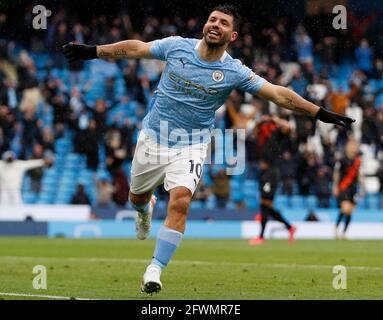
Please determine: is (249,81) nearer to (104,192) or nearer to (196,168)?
(196,168)

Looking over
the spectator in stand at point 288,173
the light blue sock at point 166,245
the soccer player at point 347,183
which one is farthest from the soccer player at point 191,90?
the spectator in stand at point 288,173

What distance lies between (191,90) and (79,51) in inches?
48.6

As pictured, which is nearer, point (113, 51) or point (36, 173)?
point (113, 51)

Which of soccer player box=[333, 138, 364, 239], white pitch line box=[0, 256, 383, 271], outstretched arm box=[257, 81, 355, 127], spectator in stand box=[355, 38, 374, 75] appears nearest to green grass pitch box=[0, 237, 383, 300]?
white pitch line box=[0, 256, 383, 271]

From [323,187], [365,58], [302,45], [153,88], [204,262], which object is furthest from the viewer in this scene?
[365,58]

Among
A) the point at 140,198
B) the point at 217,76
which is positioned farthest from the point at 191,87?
the point at 140,198

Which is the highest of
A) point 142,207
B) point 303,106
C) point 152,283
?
point 303,106

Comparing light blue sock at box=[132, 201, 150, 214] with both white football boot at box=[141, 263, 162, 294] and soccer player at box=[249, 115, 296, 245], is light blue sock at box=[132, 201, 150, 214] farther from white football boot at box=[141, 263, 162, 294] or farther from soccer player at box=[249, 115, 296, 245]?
soccer player at box=[249, 115, 296, 245]

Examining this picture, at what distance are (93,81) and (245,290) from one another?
19.8 m

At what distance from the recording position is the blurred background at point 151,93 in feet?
88.2

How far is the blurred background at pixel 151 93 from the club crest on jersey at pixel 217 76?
1481 cm

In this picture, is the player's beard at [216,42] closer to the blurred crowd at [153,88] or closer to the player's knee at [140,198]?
the player's knee at [140,198]

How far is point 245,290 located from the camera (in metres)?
10.8

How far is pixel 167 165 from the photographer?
1050cm
